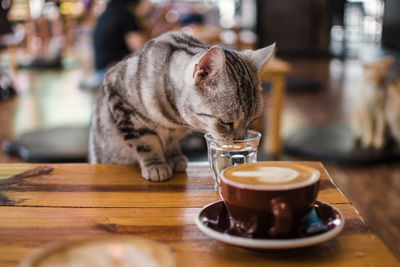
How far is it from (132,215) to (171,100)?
0.38 m

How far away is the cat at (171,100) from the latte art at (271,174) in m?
0.28

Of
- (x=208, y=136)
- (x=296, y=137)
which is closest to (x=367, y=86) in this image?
(x=296, y=137)

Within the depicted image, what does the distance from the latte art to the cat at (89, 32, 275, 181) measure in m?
0.28

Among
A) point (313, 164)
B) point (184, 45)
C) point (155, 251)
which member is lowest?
point (313, 164)

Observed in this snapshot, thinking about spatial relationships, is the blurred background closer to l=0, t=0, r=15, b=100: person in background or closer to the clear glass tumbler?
l=0, t=0, r=15, b=100: person in background

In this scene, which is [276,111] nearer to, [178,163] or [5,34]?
[178,163]

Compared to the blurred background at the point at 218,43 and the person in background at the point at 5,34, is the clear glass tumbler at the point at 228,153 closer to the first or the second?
the blurred background at the point at 218,43

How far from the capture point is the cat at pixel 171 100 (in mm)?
917

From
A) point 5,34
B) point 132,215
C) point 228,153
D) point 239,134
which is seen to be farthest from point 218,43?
point 132,215

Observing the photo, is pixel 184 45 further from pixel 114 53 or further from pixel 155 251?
pixel 114 53

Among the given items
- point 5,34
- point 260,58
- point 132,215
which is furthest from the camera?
point 5,34

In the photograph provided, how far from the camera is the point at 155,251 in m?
0.44

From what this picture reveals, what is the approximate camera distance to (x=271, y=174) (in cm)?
61

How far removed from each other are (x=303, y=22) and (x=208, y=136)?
683 cm
